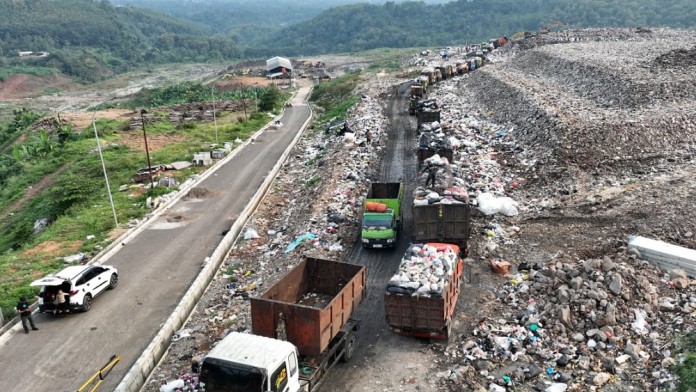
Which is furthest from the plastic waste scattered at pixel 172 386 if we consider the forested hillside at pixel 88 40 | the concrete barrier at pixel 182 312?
the forested hillside at pixel 88 40

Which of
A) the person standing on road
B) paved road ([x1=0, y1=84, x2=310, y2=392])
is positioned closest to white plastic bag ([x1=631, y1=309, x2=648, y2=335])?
paved road ([x1=0, y1=84, x2=310, y2=392])

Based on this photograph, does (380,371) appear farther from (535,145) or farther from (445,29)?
(445,29)

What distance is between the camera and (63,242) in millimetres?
22453

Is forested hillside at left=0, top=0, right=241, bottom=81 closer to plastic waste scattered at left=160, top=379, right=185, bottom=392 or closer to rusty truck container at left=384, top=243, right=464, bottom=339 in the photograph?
plastic waste scattered at left=160, top=379, right=185, bottom=392

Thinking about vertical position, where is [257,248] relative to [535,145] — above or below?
below

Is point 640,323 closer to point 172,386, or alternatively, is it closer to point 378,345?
point 378,345

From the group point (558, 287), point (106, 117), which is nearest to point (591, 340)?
point (558, 287)

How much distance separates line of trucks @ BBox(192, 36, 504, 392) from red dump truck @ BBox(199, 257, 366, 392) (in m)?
0.02

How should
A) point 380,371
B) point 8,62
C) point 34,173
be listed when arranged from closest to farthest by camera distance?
point 380,371 → point 34,173 → point 8,62

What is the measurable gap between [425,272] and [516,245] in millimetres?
5684

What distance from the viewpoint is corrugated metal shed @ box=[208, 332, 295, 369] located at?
9.77m

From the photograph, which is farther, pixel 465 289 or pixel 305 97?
pixel 305 97

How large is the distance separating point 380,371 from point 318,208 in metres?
10.7

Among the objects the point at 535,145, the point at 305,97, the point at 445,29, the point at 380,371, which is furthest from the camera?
the point at 445,29
